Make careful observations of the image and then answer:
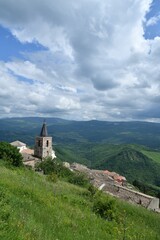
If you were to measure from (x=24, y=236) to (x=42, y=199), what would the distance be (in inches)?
232

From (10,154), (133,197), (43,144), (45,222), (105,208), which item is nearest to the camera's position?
(45,222)

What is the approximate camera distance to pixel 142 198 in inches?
Result: 1395

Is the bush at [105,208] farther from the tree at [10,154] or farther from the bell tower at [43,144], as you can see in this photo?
the bell tower at [43,144]

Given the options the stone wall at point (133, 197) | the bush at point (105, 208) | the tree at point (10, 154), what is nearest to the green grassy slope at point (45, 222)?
the bush at point (105, 208)

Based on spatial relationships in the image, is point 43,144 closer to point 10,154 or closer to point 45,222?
point 10,154

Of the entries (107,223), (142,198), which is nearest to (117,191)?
(142,198)

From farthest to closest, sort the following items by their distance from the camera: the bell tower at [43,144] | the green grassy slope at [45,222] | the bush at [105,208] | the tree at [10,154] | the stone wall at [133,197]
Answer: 1. the bell tower at [43,144]
2. the tree at [10,154]
3. the stone wall at [133,197]
4. the bush at [105,208]
5. the green grassy slope at [45,222]

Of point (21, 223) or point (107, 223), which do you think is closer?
point (21, 223)

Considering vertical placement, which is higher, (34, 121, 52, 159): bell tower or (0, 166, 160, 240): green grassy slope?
(0, 166, 160, 240): green grassy slope

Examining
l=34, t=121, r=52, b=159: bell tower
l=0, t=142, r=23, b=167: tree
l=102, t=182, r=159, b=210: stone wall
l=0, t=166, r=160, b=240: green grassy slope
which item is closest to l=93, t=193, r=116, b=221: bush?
l=0, t=166, r=160, b=240: green grassy slope

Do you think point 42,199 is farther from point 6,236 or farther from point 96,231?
point 6,236

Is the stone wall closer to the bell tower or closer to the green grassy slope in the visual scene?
the green grassy slope

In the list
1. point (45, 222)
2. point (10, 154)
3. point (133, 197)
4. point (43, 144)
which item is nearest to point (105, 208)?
point (45, 222)

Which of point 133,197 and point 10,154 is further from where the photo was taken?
point 10,154
